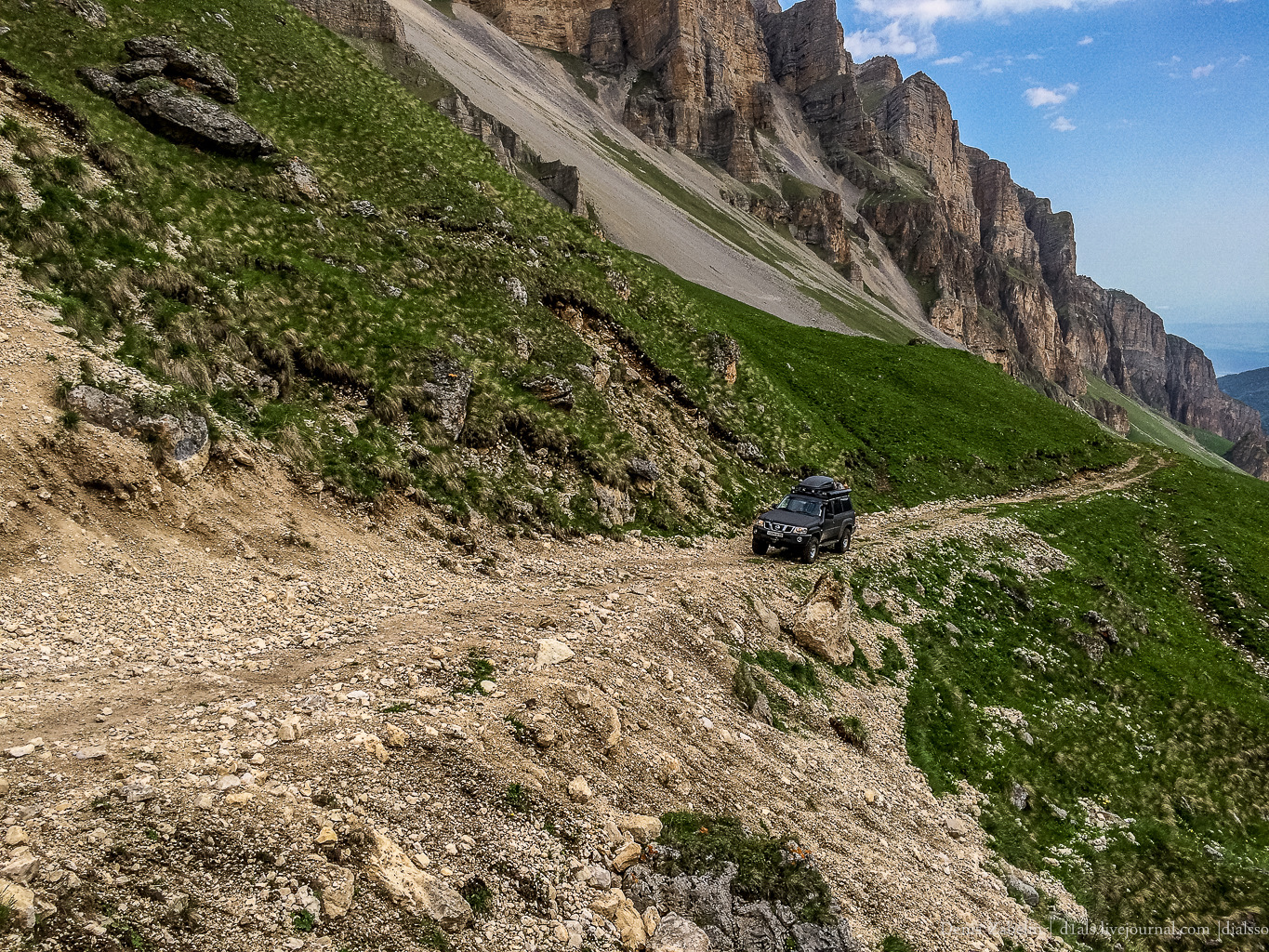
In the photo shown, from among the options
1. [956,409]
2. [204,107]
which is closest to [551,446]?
[204,107]

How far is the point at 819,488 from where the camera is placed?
84.9 ft

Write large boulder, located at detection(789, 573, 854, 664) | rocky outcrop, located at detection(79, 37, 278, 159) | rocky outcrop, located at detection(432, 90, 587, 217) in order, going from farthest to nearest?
rocky outcrop, located at detection(432, 90, 587, 217) < rocky outcrop, located at detection(79, 37, 278, 159) < large boulder, located at detection(789, 573, 854, 664)

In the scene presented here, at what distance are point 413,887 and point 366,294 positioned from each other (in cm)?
2100

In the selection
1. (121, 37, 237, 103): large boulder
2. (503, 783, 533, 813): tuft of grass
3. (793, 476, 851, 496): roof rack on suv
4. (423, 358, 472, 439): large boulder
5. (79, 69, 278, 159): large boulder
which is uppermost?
(121, 37, 237, 103): large boulder

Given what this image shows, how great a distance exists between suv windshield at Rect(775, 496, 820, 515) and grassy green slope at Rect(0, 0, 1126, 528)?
298 cm

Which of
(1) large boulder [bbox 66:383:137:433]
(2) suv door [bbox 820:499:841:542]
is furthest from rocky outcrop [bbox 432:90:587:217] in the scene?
(1) large boulder [bbox 66:383:137:433]

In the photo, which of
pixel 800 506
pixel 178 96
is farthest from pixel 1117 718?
pixel 178 96

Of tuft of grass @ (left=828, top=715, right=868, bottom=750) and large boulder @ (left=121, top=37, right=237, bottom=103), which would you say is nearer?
tuft of grass @ (left=828, top=715, right=868, bottom=750)

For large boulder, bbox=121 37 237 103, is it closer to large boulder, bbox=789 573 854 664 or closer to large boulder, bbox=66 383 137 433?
large boulder, bbox=66 383 137 433

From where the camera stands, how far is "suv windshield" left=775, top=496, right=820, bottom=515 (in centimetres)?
2497

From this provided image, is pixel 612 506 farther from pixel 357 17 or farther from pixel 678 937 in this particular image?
pixel 357 17

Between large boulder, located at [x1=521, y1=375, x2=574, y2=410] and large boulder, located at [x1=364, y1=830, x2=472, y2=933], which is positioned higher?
large boulder, located at [x1=521, y1=375, x2=574, y2=410]

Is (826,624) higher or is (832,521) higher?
Answer: (832,521)

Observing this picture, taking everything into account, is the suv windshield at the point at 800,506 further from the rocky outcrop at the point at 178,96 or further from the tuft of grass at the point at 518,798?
the rocky outcrop at the point at 178,96
